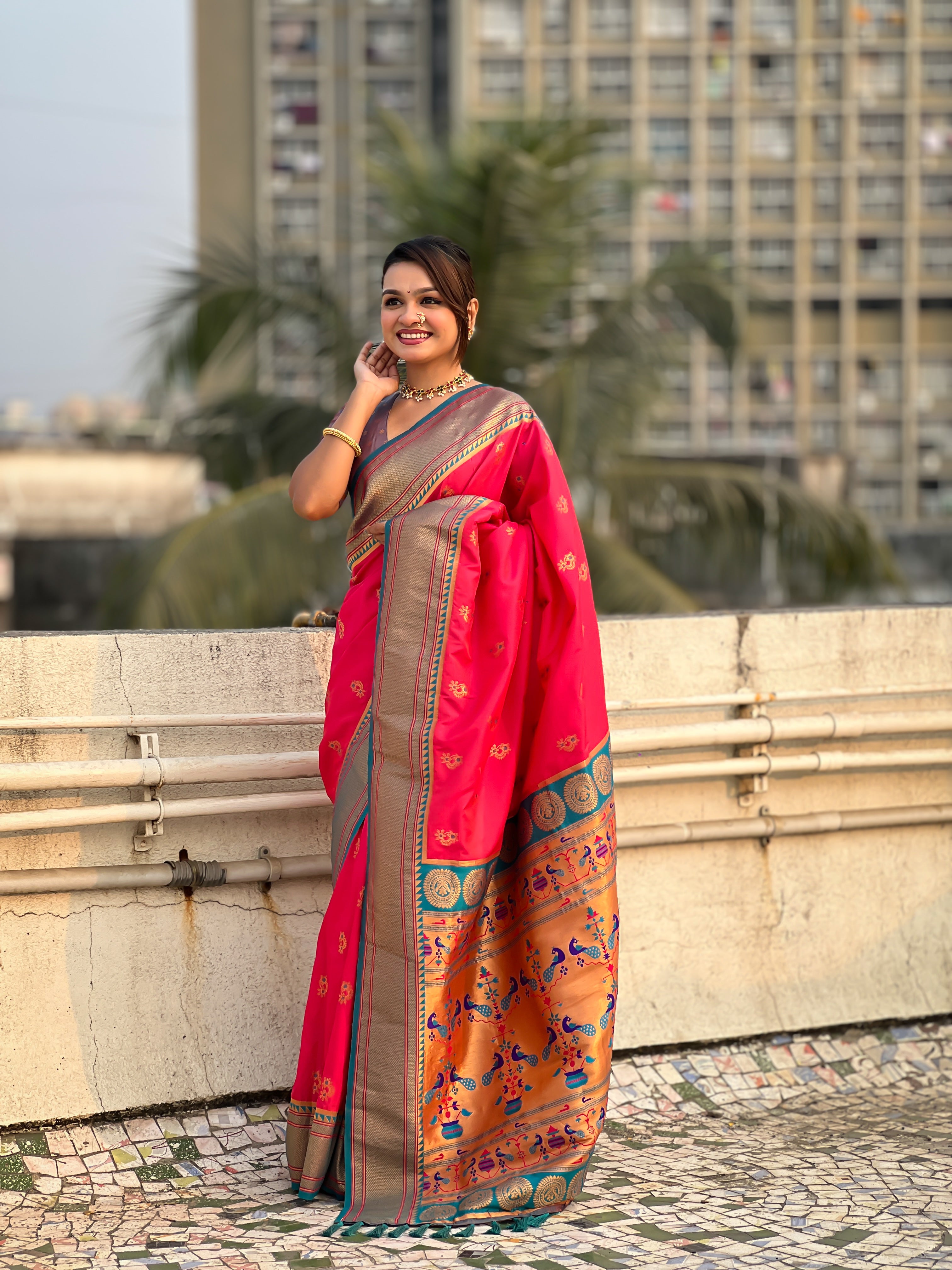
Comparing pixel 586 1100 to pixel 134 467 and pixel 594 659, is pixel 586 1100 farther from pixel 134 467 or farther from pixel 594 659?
pixel 134 467

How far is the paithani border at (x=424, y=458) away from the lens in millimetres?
2730

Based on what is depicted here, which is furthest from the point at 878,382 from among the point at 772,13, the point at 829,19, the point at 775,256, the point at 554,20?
the point at 554,20

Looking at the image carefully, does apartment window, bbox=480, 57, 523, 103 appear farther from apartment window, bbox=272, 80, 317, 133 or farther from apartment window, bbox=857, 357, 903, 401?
apartment window, bbox=857, 357, 903, 401

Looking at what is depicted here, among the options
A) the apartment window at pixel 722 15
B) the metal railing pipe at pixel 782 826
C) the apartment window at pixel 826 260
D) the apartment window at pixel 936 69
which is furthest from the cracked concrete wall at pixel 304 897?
the apartment window at pixel 936 69

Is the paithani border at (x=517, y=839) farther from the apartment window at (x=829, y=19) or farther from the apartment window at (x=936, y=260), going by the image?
the apartment window at (x=829, y=19)

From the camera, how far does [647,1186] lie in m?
2.83

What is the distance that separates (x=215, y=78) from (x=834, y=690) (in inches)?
1987

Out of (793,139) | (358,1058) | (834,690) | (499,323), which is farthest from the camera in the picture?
(793,139)

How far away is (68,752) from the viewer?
9.67 feet

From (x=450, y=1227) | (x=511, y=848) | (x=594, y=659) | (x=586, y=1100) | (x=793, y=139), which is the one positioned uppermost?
(x=793, y=139)

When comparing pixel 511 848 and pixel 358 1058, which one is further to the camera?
pixel 511 848

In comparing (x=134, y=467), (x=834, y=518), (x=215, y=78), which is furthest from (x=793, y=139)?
(x=834, y=518)

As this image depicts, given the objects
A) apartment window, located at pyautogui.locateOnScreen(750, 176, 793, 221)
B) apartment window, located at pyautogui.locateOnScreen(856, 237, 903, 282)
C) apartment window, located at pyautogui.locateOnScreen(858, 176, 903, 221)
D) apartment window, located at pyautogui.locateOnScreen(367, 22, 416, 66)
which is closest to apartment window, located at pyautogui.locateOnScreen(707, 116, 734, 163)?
apartment window, located at pyautogui.locateOnScreen(750, 176, 793, 221)

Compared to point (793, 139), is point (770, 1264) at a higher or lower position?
lower
